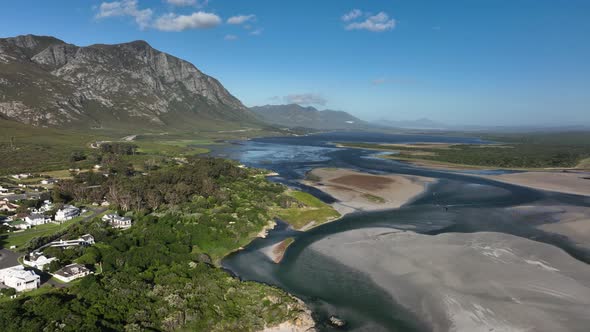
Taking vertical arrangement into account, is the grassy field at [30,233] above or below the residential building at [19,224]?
below

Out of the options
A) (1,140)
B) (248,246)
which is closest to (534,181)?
(248,246)

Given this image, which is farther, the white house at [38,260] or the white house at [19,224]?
the white house at [19,224]

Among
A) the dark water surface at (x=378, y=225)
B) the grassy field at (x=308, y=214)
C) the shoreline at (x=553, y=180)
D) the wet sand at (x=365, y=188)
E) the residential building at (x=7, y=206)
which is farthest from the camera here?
the shoreline at (x=553, y=180)

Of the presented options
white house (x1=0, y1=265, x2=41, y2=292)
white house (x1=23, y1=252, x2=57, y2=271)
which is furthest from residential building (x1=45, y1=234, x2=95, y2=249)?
white house (x1=0, y1=265, x2=41, y2=292)

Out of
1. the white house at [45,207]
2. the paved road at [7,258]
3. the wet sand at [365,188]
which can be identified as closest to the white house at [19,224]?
the white house at [45,207]

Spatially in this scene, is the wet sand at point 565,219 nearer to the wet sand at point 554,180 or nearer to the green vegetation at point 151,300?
the wet sand at point 554,180

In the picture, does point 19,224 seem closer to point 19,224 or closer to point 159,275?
point 19,224

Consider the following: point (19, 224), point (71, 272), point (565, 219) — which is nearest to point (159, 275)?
point (71, 272)
